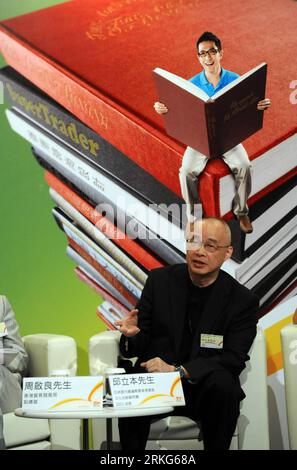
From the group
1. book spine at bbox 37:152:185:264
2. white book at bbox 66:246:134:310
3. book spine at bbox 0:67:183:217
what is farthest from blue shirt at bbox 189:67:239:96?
white book at bbox 66:246:134:310

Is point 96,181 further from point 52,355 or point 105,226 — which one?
point 52,355

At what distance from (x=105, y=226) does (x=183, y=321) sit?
89 centimetres

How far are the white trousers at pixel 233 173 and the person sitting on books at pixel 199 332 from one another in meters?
0.32

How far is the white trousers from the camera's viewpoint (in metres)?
3.90

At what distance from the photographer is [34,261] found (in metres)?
4.37

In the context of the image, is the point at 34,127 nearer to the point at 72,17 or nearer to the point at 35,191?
the point at 35,191

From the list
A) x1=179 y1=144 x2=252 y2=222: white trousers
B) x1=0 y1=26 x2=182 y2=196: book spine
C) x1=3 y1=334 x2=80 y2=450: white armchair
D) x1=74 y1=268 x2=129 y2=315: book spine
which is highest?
x1=0 y1=26 x2=182 y2=196: book spine

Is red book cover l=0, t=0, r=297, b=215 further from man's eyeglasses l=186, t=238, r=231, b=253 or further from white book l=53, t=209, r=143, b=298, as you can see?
white book l=53, t=209, r=143, b=298

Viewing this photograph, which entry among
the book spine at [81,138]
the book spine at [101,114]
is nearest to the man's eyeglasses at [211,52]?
the book spine at [101,114]

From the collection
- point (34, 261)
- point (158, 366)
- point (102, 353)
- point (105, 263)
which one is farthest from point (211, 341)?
point (34, 261)

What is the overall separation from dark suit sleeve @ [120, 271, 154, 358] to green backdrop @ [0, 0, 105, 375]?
73 centimetres

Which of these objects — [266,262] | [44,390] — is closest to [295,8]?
[266,262]

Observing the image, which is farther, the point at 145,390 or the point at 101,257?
the point at 101,257

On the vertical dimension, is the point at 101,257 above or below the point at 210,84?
below
